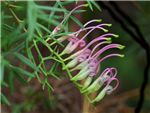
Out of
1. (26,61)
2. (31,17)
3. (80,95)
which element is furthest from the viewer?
(80,95)

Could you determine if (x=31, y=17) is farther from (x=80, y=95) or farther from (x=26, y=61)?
(x=80, y=95)

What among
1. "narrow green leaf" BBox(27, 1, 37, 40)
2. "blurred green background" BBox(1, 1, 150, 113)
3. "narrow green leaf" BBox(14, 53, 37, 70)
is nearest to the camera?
"narrow green leaf" BBox(27, 1, 37, 40)

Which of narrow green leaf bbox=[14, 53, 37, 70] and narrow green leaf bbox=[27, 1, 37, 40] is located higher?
narrow green leaf bbox=[27, 1, 37, 40]

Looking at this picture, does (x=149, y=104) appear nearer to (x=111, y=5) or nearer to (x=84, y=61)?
(x=111, y=5)

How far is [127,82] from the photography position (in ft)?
6.59

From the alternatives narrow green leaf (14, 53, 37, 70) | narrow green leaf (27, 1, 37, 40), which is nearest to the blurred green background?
narrow green leaf (14, 53, 37, 70)

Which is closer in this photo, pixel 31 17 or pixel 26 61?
pixel 31 17

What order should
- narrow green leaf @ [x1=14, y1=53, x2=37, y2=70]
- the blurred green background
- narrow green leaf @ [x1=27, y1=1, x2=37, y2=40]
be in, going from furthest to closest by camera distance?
the blurred green background
narrow green leaf @ [x1=14, y1=53, x2=37, y2=70]
narrow green leaf @ [x1=27, y1=1, x2=37, y2=40]

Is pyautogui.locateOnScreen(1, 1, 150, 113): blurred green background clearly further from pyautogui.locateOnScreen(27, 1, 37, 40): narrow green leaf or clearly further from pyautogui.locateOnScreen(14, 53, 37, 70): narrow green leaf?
pyautogui.locateOnScreen(27, 1, 37, 40): narrow green leaf

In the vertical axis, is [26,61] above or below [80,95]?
above

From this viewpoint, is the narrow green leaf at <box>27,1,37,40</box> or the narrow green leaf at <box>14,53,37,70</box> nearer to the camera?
the narrow green leaf at <box>27,1,37,40</box>

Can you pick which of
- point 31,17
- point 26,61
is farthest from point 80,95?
point 31,17

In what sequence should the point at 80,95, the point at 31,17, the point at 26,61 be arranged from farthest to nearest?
the point at 80,95, the point at 26,61, the point at 31,17

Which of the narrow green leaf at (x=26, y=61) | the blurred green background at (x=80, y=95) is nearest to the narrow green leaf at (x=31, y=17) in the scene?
the narrow green leaf at (x=26, y=61)
